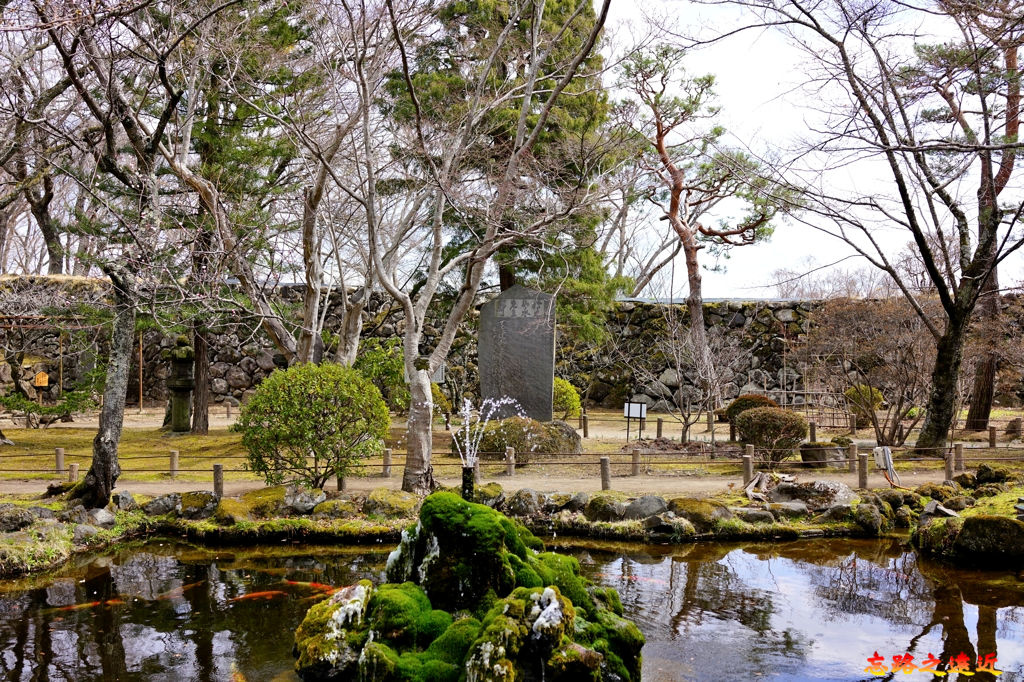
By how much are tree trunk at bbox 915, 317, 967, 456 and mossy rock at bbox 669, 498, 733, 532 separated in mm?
6543

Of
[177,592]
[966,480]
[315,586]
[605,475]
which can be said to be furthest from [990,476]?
[177,592]

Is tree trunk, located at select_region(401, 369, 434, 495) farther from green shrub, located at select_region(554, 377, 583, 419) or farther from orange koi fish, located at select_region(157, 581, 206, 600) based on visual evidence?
green shrub, located at select_region(554, 377, 583, 419)

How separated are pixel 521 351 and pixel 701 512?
7.19 meters

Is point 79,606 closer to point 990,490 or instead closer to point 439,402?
point 439,402

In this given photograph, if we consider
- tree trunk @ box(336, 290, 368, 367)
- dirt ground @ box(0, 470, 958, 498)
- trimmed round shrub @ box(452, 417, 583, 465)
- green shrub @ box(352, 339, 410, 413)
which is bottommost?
dirt ground @ box(0, 470, 958, 498)

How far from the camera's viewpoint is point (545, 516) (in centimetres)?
1039

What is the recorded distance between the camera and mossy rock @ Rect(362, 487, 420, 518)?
10.2 meters

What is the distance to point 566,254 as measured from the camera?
17.4 meters

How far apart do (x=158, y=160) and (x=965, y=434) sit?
685 inches

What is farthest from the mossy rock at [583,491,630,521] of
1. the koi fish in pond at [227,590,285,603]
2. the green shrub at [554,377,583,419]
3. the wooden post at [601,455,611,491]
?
the green shrub at [554,377,583,419]

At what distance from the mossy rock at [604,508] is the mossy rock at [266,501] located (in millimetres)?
3865

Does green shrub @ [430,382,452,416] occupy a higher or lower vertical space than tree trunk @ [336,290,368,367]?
lower

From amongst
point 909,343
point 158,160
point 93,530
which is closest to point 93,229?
point 158,160

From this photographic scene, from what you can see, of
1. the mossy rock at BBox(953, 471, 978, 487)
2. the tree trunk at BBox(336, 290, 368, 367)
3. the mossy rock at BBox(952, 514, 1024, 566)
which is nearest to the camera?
the mossy rock at BBox(952, 514, 1024, 566)
